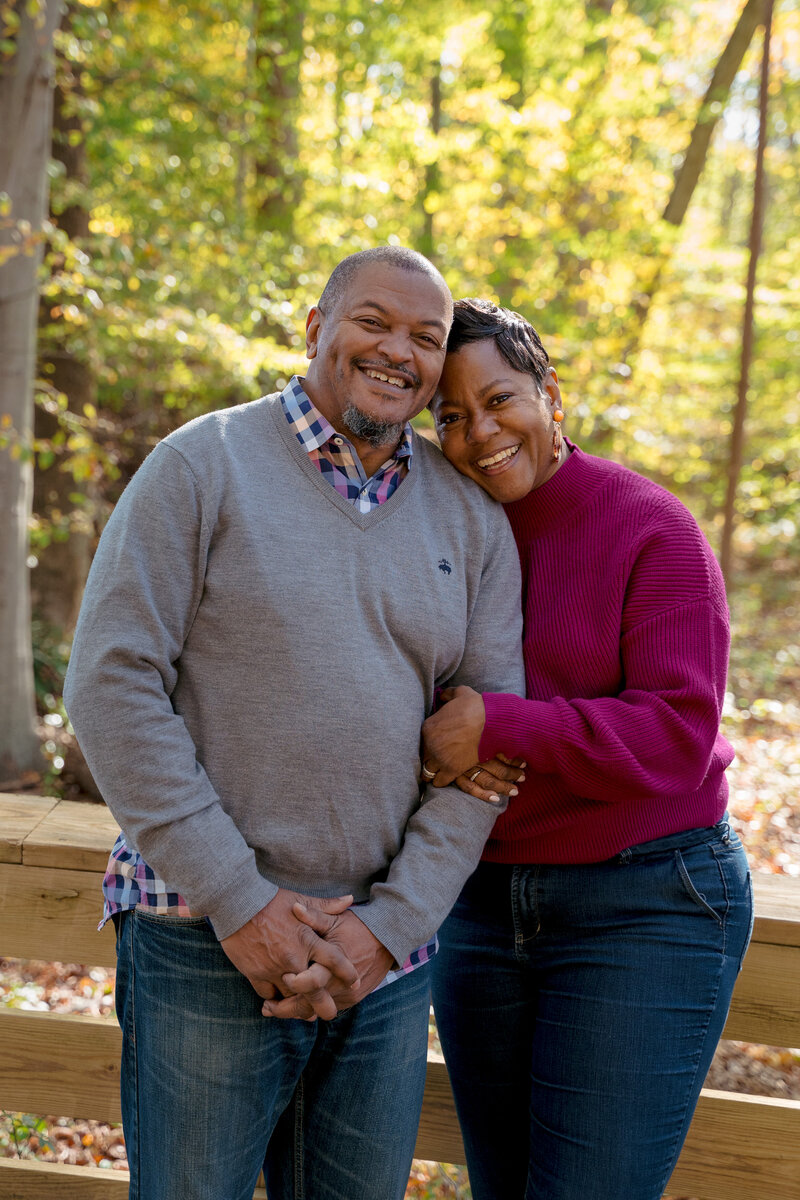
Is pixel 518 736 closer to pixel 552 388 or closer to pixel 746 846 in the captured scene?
pixel 552 388

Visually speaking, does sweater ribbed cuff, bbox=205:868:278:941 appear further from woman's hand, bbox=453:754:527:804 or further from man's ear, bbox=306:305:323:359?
man's ear, bbox=306:305:323:359

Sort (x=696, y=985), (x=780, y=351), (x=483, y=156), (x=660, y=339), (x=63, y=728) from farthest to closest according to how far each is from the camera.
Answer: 1. (x=780, y=351)
2. (x=660, y=339)
3. (x=483, y=156)
4. (x=63, y=728)
5. (x=696, y=985)

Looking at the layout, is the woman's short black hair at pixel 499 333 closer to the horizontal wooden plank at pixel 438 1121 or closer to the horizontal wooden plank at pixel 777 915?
the horizontal wooden plank at pixel 777 915

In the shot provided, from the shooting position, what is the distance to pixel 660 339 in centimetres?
1007

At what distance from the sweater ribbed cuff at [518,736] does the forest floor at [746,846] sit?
919 mm

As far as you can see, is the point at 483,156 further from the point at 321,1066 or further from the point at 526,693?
the point at 321,1066

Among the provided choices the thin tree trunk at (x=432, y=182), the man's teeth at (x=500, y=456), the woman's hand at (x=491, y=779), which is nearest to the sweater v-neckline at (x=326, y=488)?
the man's teeth at (x=500, y=456)

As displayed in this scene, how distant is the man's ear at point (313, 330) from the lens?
6.65 feet

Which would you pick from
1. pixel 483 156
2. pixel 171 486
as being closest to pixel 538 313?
pixel 483 156

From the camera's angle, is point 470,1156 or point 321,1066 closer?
point 321,1066

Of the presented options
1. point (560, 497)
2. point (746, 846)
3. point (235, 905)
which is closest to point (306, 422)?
point (560, 497)

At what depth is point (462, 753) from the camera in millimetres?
1771

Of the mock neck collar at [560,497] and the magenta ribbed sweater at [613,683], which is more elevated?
the mock neck collar at [560,497]

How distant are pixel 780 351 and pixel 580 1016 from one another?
37.5ft
